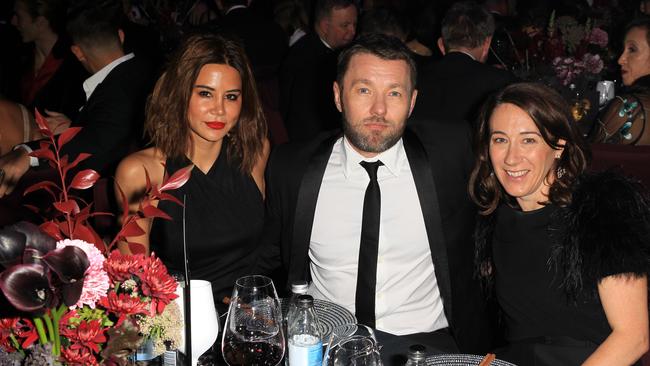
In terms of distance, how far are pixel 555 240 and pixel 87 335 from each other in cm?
143

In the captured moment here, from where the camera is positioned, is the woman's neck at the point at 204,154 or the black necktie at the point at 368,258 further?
the woman's neck at the point at 204,154

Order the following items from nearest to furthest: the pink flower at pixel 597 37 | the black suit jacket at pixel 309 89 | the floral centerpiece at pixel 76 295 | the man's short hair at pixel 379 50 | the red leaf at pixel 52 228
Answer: the floral centerpiece at pixel 76 295 → the red leaf at pixel 52 228 → the man's short hair at pixel 379 50 → the black suit jacket at pixel 309 89 → the pink flower at pixel 597 37

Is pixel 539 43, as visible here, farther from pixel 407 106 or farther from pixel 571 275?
pixel 571 275

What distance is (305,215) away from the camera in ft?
8.11

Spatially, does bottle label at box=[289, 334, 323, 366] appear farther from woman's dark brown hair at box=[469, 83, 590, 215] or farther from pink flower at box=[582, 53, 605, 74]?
pink flower at box=[582, 53, 605, 74]

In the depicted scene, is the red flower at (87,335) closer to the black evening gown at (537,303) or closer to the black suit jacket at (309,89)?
the black evening gown at (537,303)

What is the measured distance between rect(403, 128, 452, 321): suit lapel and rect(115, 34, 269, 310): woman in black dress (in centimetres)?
69

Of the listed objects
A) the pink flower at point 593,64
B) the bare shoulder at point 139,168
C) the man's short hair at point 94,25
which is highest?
the man's short hair at point 94,25

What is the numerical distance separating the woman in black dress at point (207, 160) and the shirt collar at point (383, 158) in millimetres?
453

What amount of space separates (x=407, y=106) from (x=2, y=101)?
7.46 ft

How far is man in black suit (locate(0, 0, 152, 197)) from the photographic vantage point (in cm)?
356

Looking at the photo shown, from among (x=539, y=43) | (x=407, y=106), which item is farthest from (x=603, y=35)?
(x=407, y=106)

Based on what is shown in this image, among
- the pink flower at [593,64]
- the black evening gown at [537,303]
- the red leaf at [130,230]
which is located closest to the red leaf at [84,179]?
the red leaf at [130,230]

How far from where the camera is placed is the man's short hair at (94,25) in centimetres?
385
